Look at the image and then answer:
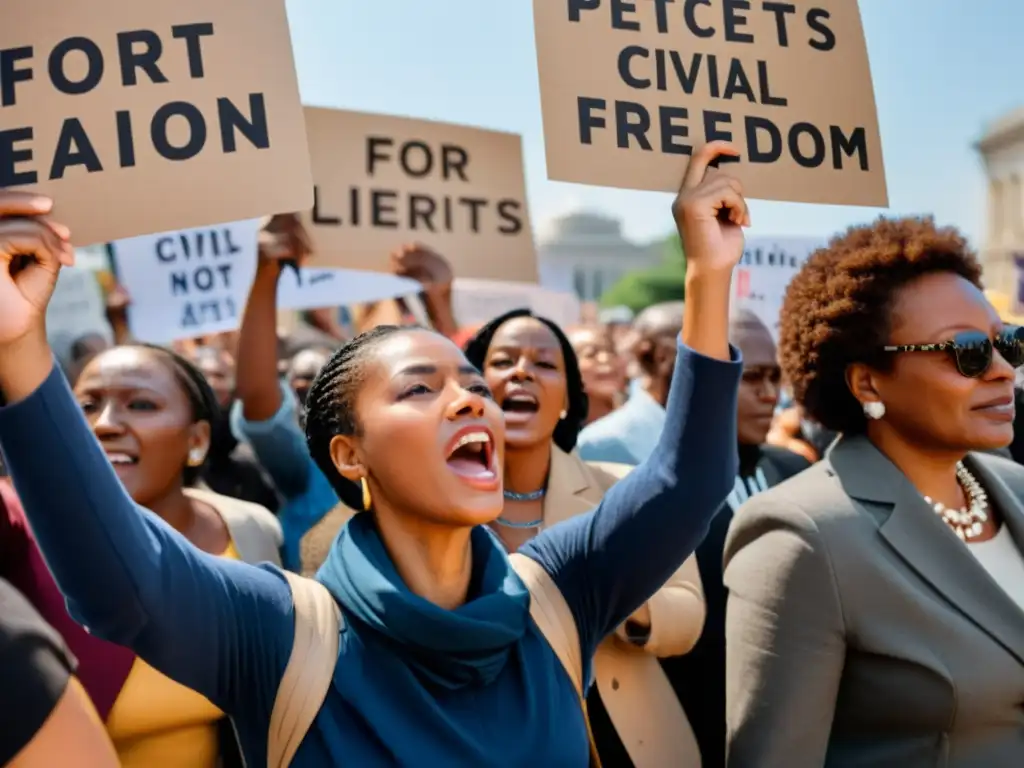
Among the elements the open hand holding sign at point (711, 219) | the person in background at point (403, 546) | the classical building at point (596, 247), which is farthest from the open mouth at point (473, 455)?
the classical building at point (596, 247)

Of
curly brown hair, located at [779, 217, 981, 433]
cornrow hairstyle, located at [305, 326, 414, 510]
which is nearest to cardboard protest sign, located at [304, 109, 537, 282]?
curly brown hair, located at [779, 217, 981, 433]

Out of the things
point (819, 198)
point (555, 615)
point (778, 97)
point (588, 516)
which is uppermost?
point (778, 97)

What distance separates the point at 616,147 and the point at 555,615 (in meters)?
1.02

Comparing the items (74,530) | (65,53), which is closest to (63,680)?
(74,530)

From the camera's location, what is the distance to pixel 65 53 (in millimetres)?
2277

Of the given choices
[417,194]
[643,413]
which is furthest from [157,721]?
[417,194]

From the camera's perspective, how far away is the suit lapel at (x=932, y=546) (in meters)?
2.43

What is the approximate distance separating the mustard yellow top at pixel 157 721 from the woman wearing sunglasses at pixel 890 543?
122 centimetres

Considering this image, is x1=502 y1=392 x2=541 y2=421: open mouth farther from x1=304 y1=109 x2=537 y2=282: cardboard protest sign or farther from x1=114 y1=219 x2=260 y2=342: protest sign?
x1=114 y1=219 x2=260 y2=342: protest sign

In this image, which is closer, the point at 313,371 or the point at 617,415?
the point at 617,415

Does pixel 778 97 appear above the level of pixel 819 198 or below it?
above

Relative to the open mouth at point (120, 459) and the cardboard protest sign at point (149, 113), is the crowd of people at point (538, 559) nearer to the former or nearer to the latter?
the open mouth at point (120, 459)

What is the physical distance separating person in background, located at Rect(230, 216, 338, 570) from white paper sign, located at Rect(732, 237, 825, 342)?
3.00 m

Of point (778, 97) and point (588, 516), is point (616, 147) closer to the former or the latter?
point (778, 97)
